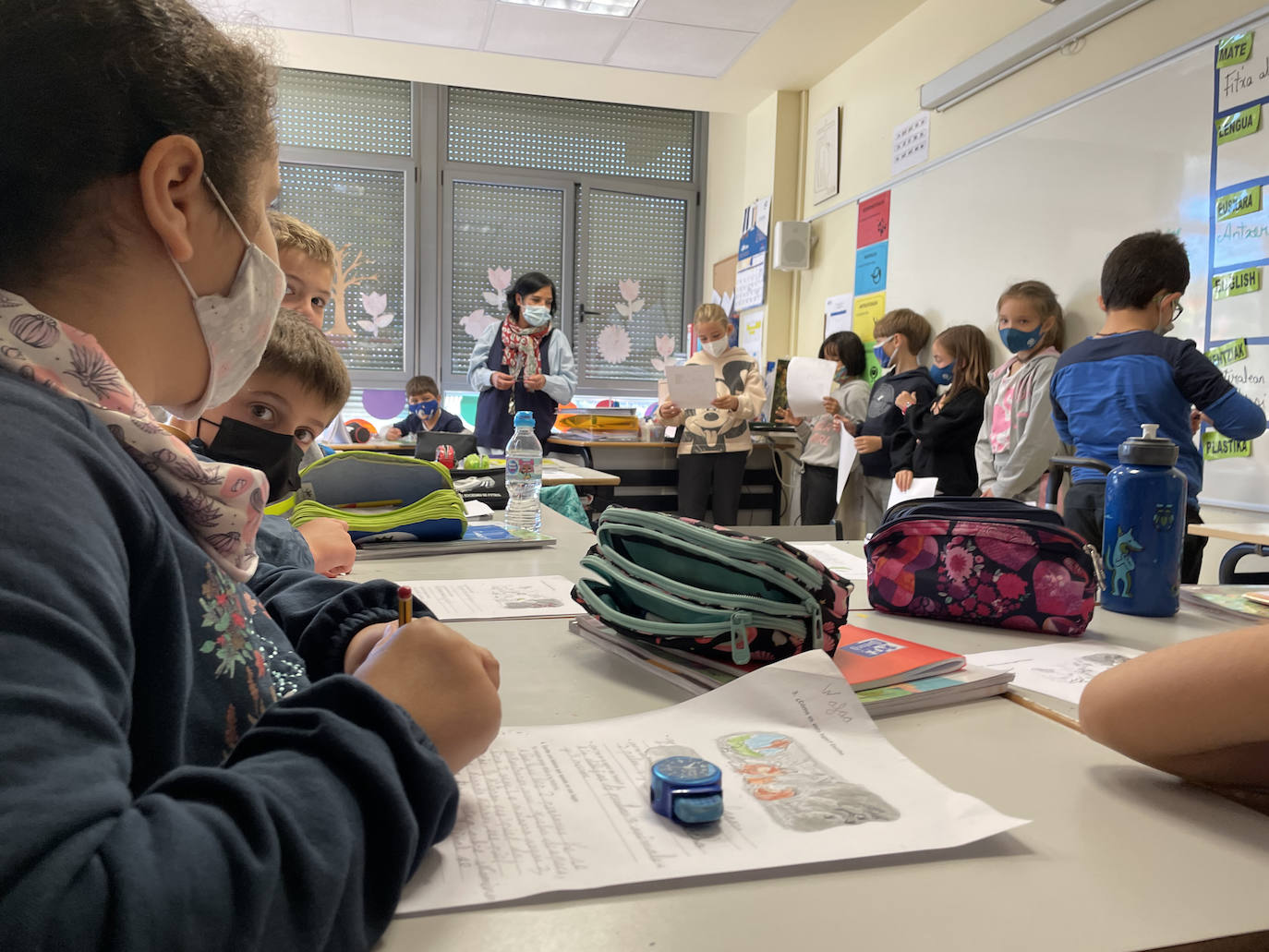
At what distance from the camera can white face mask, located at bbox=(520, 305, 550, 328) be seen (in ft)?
13.5

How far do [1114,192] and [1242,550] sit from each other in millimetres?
1604

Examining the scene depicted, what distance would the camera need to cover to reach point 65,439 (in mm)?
386

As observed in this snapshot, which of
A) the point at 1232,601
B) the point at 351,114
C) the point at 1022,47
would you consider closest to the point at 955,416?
the point at 1022,47

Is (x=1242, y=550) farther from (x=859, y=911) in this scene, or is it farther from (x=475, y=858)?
(x=475, y=858)

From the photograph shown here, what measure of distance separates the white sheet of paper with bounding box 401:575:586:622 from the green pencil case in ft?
1.00

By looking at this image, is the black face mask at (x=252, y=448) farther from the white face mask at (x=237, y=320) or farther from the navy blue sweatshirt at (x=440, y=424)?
the navy blue sweatshirt at (x=440, y=424)

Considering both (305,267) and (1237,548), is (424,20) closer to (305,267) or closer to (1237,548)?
(305,267)

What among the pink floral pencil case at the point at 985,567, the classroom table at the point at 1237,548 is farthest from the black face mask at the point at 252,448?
the classroom table at the point at 1237,548

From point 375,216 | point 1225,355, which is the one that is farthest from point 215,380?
point 375,216

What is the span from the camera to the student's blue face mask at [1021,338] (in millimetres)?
3087

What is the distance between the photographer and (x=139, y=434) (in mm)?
461

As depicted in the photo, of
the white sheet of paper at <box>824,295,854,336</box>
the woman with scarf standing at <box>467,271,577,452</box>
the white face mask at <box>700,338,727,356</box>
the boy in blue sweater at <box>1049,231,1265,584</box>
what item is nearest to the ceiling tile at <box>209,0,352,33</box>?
the woman with scarf standing at <box>467,271,577,452</box>

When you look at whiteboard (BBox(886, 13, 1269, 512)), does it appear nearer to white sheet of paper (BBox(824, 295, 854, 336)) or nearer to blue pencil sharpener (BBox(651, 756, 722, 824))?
white sheet of paper (BBox(824, 295, 854, 336))

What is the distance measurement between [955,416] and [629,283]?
3662 millimetres
